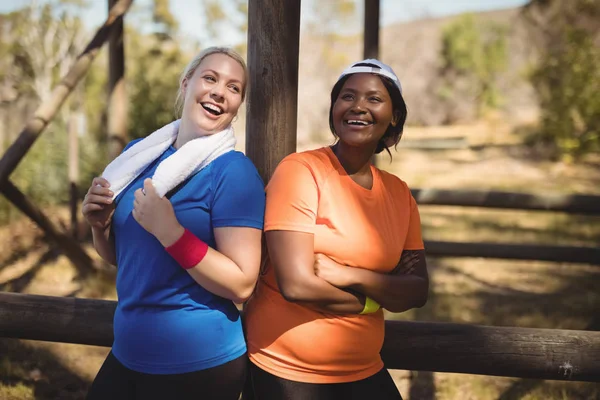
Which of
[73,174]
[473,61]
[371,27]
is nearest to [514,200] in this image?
[371,27]

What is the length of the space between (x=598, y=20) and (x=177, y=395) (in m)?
15.3

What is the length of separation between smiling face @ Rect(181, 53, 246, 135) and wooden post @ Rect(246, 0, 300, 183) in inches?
17.5

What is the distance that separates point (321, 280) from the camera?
160 cm

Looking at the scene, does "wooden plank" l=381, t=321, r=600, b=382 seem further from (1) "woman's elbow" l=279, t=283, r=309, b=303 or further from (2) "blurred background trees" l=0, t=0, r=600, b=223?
(2) "blurred background trees" l=0, t=0, r=600, b=223

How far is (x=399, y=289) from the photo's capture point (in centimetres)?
173

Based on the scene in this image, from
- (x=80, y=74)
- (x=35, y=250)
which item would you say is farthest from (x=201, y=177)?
(x=35, y=250)

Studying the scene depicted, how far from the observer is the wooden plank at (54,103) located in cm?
400

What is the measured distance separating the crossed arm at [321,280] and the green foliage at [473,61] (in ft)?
80.4

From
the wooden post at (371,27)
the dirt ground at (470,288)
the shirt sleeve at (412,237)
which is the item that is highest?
the wooden post at (371,27)

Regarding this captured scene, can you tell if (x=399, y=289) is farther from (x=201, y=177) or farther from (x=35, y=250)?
(x=35, y=250)

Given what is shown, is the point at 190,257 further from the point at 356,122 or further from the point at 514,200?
the point at 514,200

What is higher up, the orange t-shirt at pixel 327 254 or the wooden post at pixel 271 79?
the wooden post at pixel 271 79

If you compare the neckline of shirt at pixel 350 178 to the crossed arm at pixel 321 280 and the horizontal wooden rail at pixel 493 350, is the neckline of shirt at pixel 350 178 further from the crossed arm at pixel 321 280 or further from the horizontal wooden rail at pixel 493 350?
the horizontal wooden rail at pixel 493 350

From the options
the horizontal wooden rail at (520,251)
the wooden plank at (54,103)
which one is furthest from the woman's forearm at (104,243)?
the horizontal wooden rail at (520,251)
